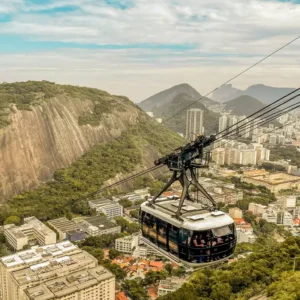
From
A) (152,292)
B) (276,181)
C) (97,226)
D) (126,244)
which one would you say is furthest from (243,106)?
(152,292)

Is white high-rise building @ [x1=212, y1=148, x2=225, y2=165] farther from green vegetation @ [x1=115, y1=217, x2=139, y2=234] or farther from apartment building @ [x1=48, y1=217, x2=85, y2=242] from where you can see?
apartment building @ [x1=48, y1=217, x2=85, y2=242]

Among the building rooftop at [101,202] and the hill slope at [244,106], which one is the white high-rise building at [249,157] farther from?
the hill slope at [244,106]

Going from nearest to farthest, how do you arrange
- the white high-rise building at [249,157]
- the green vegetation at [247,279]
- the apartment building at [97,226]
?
the green vegetation at [247,279] → the apartment building at [97,226] → the white high-rise building at [249,157]

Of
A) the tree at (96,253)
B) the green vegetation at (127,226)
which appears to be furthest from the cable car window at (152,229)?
the green vegetation at (127,226)

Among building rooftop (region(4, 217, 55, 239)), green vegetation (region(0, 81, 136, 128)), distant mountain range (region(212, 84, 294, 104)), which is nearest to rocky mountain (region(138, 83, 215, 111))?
distant mountain range (region(212, 84, 294, 104))

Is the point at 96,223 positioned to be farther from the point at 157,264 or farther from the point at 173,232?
the point at 173,232

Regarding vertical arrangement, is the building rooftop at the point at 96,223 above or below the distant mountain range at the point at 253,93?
below
